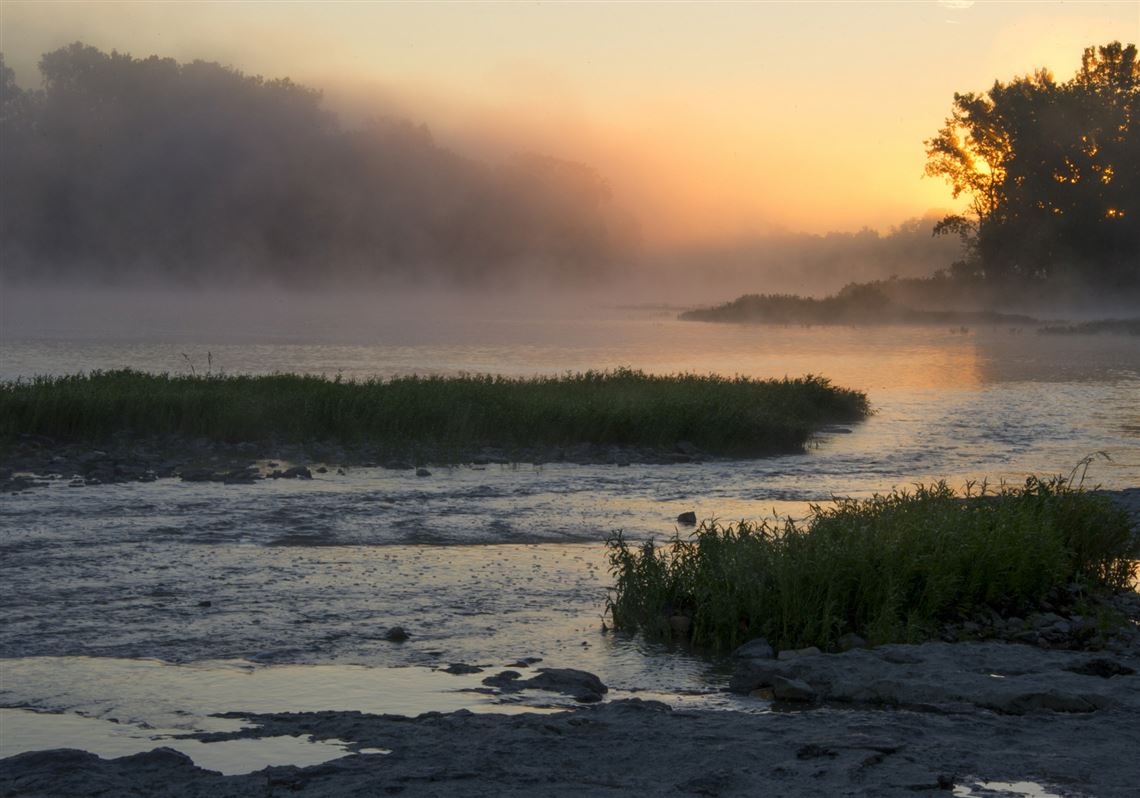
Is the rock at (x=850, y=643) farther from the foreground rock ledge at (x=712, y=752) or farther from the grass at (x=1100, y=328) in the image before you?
the grass at (x=1100, y=328)

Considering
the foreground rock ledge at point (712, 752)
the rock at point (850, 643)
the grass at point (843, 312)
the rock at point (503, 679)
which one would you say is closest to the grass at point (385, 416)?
the rock at point (850, 643)

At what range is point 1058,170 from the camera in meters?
81.5

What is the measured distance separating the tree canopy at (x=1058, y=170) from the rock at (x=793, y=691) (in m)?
78.0

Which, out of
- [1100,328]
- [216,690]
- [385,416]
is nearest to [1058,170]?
[1100,328]

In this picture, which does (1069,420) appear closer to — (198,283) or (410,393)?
(410,393)

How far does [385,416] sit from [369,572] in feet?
35.1

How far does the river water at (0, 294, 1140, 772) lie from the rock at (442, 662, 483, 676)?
9 cm

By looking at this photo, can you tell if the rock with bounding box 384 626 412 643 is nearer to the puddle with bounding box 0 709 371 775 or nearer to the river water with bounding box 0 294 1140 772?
the river water with bounding box 0 294 1140 772

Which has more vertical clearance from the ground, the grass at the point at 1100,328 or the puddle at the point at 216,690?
the grass at the point at 1100,328

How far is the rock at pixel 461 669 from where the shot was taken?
988 centimetres

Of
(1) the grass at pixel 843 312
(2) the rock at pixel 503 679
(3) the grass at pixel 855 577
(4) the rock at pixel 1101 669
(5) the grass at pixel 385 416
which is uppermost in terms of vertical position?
(1) the grass at pixel 843 312

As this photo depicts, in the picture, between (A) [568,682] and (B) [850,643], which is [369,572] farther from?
(B) [850,643]

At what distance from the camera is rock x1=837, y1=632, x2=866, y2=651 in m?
10.5

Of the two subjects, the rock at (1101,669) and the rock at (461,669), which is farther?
the rock at (461,669)
